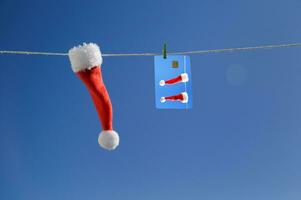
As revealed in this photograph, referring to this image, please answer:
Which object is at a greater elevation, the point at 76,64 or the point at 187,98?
the point at 187,98

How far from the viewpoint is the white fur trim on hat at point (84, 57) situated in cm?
260

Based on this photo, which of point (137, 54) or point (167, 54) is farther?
point (167, 54)

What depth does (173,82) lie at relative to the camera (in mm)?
3910

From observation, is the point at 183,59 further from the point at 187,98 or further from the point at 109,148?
the point at 109,148

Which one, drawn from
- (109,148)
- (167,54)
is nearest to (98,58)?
(109,148)

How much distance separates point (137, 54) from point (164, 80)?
64 centimetres

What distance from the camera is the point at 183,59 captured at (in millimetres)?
3924

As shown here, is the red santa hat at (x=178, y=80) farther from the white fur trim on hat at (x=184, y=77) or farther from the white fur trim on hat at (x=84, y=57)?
the white fur trim on hat at (x=84, y=57)

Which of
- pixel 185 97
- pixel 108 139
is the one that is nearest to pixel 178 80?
pixel 185 97

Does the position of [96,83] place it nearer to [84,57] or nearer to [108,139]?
[84,57]

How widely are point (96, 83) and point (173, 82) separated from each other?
154 cm

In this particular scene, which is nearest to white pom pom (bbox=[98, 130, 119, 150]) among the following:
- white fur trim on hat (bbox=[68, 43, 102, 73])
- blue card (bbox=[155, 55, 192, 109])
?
white fur trim on hat (bbox=[68, 43, 102, 73])

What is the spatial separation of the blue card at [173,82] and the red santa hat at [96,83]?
130 cm

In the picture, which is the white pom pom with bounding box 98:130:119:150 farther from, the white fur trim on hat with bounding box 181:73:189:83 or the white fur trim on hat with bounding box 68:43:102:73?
the white fur trim on hat with bounding box 181:73:189:83
